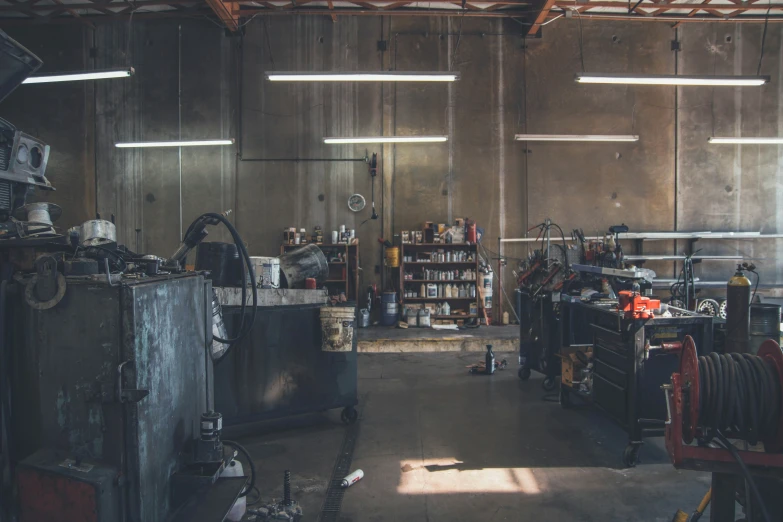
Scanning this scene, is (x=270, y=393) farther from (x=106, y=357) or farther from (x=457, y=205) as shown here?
(x=457, y=205)

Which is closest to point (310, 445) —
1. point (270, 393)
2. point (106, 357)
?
point (270, 393)

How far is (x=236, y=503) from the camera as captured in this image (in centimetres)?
257

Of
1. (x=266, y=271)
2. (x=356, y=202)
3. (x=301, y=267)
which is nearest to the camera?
(x=266, y=271)

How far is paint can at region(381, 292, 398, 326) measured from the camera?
8195mm

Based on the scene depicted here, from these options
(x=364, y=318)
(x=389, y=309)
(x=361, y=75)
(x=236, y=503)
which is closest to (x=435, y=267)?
(x=389, y=309)

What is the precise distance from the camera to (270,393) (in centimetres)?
379

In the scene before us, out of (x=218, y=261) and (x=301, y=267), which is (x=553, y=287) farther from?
(x=218, y=261)

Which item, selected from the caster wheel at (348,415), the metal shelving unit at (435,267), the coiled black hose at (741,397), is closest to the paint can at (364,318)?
the metal shelving unit at (435,267)

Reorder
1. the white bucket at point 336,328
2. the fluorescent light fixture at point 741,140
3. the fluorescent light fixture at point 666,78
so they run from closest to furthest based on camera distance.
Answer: the white bucket at point 336,328 < the fluorescent light fixture at point 666,78 < the fluorescent light fixture at point 741,140

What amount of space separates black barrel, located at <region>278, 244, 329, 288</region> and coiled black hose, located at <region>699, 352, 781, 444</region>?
321cm

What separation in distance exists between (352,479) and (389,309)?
5.13 metres

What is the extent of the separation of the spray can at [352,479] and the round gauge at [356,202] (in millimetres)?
5927

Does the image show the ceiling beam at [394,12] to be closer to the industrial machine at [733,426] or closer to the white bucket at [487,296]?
the white bucket at [487,296]

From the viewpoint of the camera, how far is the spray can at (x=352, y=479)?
307 cm
